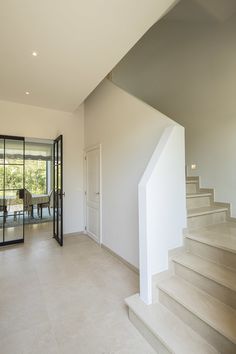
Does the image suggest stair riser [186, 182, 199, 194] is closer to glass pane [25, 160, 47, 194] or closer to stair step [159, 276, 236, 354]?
stair step [159, 276, 236, 354]

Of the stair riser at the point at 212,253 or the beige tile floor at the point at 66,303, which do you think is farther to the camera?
the stair riser at the point at 212,253

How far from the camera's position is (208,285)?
64.1 inches

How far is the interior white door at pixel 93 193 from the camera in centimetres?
400

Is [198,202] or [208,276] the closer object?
[208,276]

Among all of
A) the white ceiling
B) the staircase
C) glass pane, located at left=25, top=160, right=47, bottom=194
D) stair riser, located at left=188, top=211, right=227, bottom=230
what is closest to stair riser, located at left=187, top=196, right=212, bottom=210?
stair riser, located at left=188, top=211, right=227, bottom=230

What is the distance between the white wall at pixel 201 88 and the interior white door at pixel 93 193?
6.01 feet

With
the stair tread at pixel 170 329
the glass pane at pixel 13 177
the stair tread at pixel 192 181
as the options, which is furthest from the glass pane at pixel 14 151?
the stair tread at pixel 170 329

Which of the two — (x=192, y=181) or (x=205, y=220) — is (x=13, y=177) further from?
(x=205, y=220)

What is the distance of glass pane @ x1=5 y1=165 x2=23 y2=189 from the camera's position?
3984 millimetres

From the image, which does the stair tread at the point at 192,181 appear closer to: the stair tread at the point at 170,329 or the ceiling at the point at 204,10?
the stair tread at the point at 170,329

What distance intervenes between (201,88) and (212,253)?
2.68 metres

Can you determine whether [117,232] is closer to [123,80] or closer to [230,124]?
[230,124]

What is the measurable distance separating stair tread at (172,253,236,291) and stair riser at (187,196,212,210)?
0.92 meters

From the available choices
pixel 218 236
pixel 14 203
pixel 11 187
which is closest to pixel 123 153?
pixel 218 236
